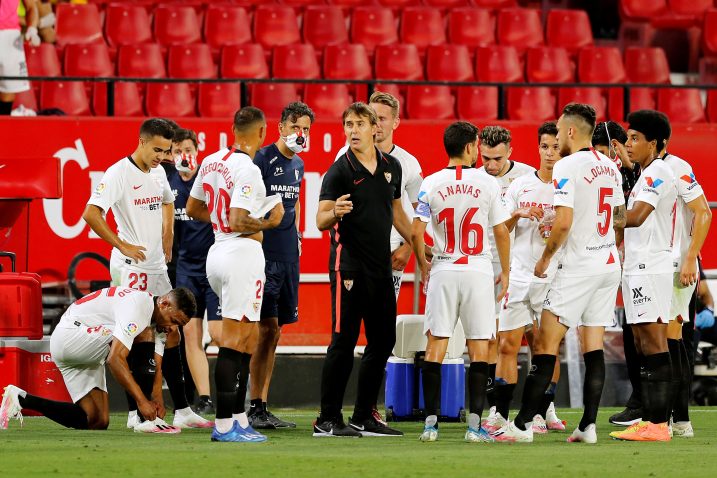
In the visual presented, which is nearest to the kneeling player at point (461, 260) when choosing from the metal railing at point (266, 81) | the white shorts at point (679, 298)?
the white shorts at point (679, 298)

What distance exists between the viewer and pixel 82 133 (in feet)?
42.9

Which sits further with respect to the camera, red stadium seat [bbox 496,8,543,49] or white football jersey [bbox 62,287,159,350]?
red stadium seat [bbox 496,8,543,49]

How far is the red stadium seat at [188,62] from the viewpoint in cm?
1478

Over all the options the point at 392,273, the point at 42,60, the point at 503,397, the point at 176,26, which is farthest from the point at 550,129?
the point at 176,26

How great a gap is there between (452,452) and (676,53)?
11.9 m

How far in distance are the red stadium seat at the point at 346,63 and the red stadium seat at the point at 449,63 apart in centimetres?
79

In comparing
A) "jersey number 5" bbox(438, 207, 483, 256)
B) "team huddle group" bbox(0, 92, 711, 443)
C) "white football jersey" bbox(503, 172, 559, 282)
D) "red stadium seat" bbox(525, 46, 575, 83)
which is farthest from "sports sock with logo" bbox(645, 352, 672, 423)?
"red stadium seat" bbox(525, 46, 575, 83)

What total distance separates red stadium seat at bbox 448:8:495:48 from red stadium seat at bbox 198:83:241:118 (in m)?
3.44

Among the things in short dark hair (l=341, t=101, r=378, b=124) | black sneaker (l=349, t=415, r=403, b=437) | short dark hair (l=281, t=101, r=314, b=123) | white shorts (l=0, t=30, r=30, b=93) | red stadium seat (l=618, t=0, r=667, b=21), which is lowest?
black sneaker (l=349, t=415, r=403, b=437)

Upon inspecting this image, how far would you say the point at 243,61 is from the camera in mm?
15023

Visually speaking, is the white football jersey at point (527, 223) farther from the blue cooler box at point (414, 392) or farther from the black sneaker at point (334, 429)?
the black sneaker at point (334, 429)

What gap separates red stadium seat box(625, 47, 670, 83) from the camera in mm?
16391

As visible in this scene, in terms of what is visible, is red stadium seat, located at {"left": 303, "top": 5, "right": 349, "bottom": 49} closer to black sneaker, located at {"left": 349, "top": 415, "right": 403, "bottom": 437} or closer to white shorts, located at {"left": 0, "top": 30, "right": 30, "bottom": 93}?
white shorts, located at {"left": 0, "top": 30, "right": 30, "bottom": 93}

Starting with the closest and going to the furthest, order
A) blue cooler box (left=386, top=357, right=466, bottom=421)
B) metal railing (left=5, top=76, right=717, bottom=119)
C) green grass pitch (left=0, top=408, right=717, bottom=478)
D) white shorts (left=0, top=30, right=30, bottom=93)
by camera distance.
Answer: green grass pitch (left=0, top=408, right=717, bottom=478)
blue cooler box (left=386, top=357, right=466, bottom=421)
metal railing (left=5, top=76, right=717, bottom=119)
white shorts (left=0, top=30, right=30, bottom=93)
